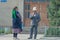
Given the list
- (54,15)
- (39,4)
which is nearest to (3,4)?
(39,4)

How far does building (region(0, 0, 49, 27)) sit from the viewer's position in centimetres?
2780

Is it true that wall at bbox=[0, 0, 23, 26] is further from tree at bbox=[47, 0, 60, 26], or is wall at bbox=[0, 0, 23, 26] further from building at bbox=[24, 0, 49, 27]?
tree at bbox=[47, 0, 60, 26]

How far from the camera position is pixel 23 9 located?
27906 mm

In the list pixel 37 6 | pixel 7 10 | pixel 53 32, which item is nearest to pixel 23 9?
pixel 37 6

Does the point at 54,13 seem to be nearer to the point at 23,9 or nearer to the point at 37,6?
the point at 37,6

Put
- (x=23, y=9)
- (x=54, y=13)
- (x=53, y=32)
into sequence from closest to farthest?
(x=53, y=32) < (x=54, y=13) < (x=23, y=9)

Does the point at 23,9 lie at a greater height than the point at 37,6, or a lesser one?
lesser

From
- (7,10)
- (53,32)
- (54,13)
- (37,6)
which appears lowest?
(53,32)

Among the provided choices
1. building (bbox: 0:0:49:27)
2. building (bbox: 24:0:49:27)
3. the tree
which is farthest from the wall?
the tree

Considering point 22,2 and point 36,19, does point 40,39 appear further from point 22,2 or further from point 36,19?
point 22,2

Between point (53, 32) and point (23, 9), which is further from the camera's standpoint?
point (23, 9)

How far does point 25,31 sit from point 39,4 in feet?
11.7

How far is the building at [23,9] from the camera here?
1094 inches

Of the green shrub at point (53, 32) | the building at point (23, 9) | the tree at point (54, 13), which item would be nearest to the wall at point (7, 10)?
the building at point (23, 9)
